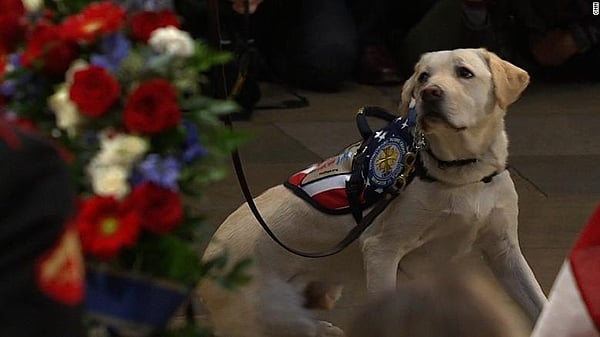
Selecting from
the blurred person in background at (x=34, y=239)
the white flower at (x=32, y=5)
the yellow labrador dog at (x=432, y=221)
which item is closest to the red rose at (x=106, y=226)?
the white flower at (x=32, y=5)

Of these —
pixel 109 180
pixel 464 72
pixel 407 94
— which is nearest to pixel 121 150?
pixel 109 180

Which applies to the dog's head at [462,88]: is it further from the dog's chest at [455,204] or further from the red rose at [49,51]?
the red rose at [49,51]

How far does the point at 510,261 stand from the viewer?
3.53m

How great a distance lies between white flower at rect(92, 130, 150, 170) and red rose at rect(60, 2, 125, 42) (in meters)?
0.15

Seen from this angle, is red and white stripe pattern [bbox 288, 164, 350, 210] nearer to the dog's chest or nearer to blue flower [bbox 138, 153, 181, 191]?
the dog's chest

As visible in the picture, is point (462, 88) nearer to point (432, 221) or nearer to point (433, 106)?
point (433, 106)

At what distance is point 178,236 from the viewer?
1547mm

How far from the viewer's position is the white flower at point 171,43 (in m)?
1.56

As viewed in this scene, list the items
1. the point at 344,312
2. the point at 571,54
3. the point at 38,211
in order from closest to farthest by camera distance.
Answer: the point at 38,211, the point at 344,312, the point at 571,54

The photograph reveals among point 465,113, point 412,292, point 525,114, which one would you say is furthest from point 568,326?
point 525,114

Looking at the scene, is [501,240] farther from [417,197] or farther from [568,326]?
[568,326]

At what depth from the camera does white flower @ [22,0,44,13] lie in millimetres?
1650

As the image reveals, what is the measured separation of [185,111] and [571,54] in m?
5.56

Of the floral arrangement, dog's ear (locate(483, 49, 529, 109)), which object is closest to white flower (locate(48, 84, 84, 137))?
the floral arrangement
